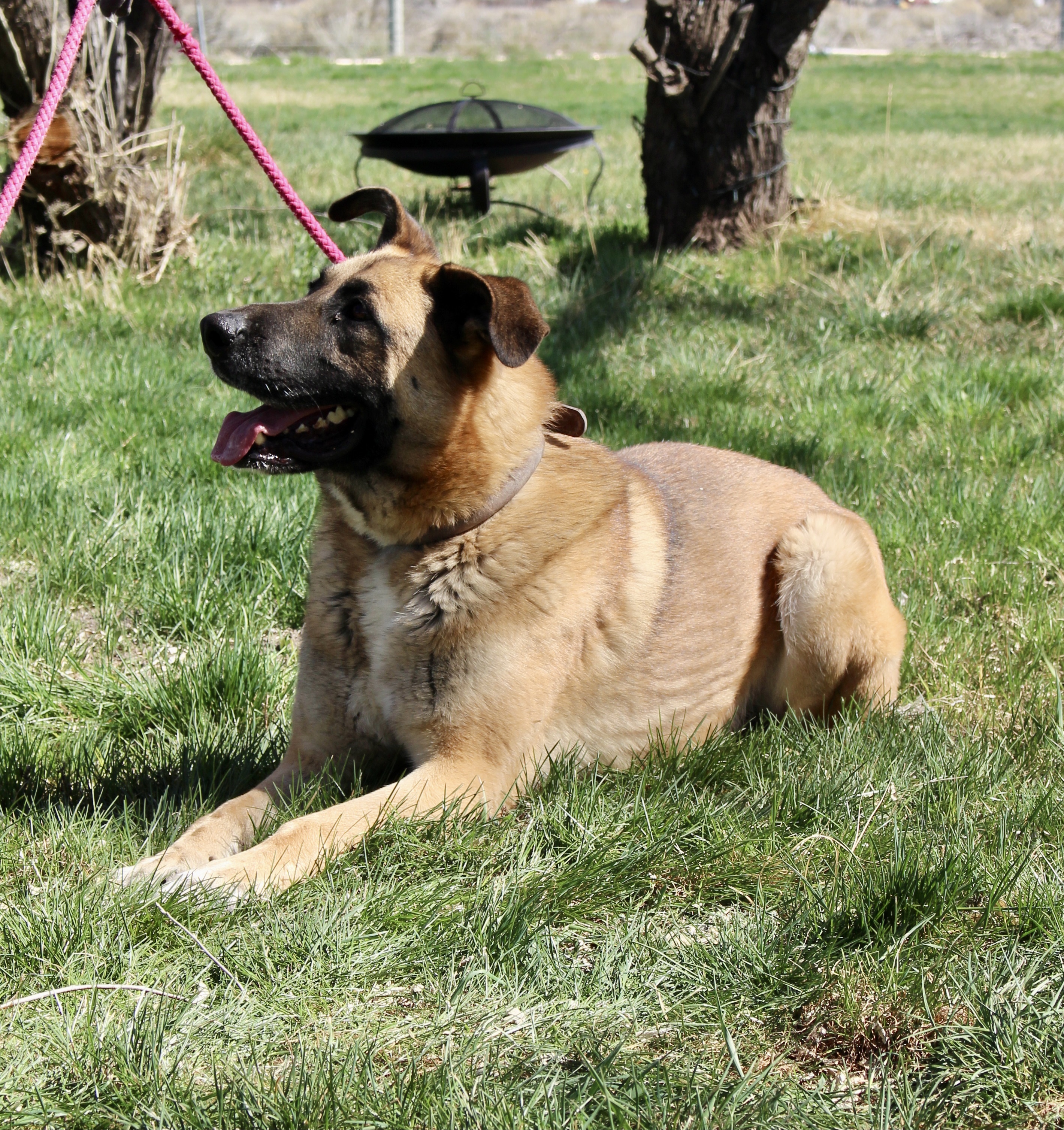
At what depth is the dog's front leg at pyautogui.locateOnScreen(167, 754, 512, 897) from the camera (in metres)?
2.35

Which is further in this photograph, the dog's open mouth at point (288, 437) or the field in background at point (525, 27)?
the field in background at point (525, 27)

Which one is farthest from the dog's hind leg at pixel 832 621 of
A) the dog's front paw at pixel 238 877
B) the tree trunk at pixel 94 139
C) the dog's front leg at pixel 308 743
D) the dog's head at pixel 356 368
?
the tree trunk at pixel 94 139

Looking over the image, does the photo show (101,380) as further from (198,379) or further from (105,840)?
(105,840)

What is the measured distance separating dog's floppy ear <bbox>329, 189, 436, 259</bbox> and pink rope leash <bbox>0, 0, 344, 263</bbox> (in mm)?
133

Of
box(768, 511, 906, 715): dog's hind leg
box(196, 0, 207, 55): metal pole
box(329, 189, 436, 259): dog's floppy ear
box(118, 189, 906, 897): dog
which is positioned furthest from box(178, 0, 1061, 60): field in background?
box(118, 189, 906, 897): dog

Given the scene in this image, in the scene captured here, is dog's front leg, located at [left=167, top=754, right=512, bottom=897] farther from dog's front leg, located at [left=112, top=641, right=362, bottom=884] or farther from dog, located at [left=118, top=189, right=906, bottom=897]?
dog's front leg, located at [left=112, top=641, right=362, bottom=884]

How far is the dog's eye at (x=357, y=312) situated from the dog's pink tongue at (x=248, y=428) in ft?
0.82

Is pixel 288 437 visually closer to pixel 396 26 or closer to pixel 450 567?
pixel 450 567

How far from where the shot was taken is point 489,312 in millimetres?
2732

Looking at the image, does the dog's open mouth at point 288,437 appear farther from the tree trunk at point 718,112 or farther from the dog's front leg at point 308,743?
the tree trunk at point 718,112

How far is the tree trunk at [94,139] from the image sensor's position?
656 cm

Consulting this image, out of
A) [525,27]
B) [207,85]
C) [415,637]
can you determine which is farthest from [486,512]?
[525,27]

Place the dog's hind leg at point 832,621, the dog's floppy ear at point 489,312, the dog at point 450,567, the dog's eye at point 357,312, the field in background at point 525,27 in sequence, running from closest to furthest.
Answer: the dog's floppy ear at point 489,312, the dog at point 450,567, the dog's eye at point 357,312, the dog's hind leg at point 832,621, the field in background at point 525,27

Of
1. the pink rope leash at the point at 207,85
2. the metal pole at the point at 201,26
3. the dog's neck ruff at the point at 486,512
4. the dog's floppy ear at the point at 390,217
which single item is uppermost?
the metal pole at the point at 201,26
